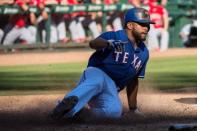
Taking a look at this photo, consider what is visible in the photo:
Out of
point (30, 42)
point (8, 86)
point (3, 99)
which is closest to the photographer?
point (3, 99)

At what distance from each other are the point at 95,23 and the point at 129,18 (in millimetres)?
12584

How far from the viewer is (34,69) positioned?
1448 cm

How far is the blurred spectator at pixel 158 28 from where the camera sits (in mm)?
19703

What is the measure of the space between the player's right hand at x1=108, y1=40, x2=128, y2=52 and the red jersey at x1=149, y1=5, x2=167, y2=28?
13.0m

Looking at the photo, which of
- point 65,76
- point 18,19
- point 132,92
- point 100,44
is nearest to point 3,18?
point 18,19

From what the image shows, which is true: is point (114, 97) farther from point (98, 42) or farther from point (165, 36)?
point (165, 36)

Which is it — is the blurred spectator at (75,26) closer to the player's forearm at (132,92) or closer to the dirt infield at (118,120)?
the dirt infield at (118,120)

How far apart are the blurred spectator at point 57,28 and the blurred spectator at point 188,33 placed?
4.08m

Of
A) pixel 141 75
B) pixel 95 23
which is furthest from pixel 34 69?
pixel 141 75

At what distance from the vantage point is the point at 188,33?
2084 centimetres

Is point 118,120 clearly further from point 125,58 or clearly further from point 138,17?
point 138,17

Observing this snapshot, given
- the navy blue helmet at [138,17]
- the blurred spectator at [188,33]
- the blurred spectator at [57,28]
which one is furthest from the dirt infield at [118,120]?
the blurred spectator at [188,33]

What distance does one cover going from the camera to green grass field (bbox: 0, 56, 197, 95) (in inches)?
435

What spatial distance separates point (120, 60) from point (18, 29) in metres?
11.2
